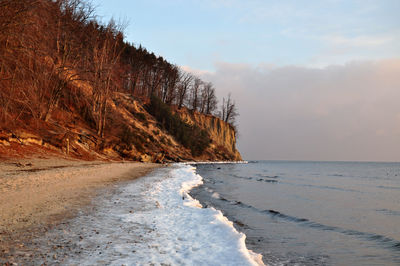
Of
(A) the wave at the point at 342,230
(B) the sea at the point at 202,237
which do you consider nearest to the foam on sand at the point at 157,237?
(B) the sea at the point at 202,237

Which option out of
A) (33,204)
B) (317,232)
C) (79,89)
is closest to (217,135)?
(79,89)

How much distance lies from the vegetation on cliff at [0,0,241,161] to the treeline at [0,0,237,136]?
4cm

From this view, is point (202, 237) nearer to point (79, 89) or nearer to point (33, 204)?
point (33, 204)

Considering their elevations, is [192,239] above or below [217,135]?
below

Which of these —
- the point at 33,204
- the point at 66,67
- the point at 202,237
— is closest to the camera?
the point at 202,237

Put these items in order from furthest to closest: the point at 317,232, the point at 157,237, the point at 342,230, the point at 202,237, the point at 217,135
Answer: the point at 217,135 → the point at 342,230 → the point at 317,232 → the point at 202,237 → the point at 157,237

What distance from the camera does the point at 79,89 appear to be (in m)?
29.7

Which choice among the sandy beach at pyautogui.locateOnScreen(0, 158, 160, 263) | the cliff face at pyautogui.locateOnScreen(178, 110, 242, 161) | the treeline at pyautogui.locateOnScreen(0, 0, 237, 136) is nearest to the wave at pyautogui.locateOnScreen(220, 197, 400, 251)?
the sandy beach at pyautogui.locateOnScreen(0, 158, 160, 263)

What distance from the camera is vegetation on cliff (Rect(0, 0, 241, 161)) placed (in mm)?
10922

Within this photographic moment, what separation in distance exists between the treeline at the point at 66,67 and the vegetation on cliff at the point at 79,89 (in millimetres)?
36

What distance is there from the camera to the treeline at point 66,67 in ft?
34.1

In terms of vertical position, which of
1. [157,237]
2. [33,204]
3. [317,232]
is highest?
[157,237]

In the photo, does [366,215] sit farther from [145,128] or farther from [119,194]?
[145,128]

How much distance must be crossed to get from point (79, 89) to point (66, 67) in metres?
4.00
